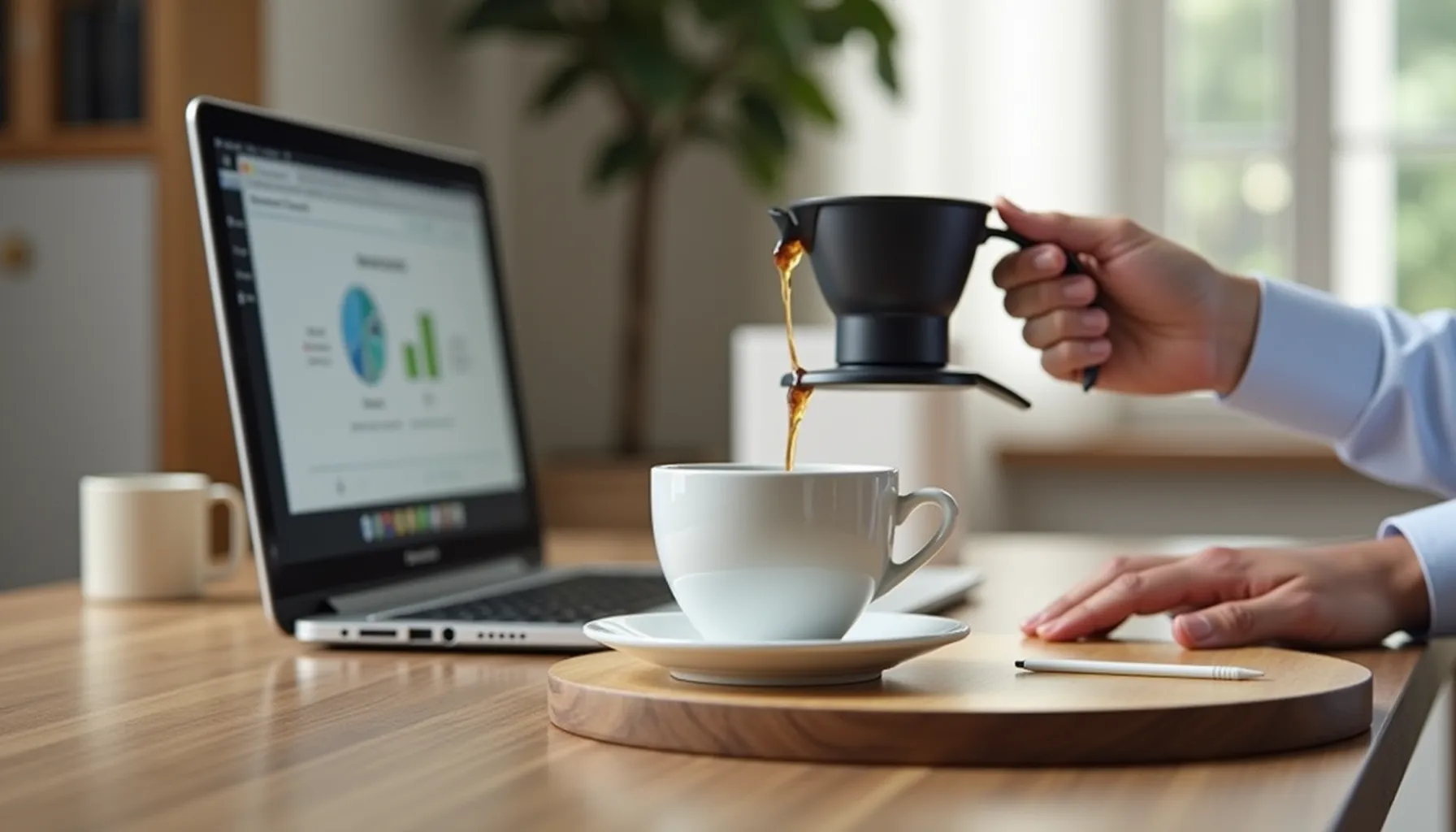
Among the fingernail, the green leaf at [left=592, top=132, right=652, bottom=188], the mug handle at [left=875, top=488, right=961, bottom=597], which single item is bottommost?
the fingernail

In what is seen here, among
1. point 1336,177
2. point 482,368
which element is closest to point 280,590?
point 482,368

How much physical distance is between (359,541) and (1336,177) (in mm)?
2786

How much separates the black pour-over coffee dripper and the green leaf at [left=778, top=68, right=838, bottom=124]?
2.26 meters

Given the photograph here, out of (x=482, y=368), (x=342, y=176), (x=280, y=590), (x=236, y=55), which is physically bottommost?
(x=280, y=590)

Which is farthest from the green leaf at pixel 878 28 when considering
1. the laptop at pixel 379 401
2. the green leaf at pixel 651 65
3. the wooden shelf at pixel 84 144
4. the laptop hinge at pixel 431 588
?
the laptop hinge at pixel 431 588

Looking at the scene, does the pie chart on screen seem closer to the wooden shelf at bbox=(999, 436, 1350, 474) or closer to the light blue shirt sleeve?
the light blue shirt sleeve

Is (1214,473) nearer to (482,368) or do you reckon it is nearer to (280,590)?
(482,368)

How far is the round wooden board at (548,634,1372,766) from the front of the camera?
0.72m

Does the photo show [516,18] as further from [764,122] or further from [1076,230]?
[1076,230]

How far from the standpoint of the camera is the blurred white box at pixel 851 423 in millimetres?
1640

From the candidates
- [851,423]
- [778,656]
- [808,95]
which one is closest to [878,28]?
[808,95]

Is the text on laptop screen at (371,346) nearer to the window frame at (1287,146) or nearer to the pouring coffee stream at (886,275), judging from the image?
the pouring coffee stream at (886,275)

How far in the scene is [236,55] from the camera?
115 inches

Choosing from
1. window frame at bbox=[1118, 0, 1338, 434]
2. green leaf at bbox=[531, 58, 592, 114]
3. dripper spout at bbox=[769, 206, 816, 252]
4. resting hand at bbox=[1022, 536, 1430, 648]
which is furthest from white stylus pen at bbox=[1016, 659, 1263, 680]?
window frame at bbox=[1118, 0, 1338, 434]
